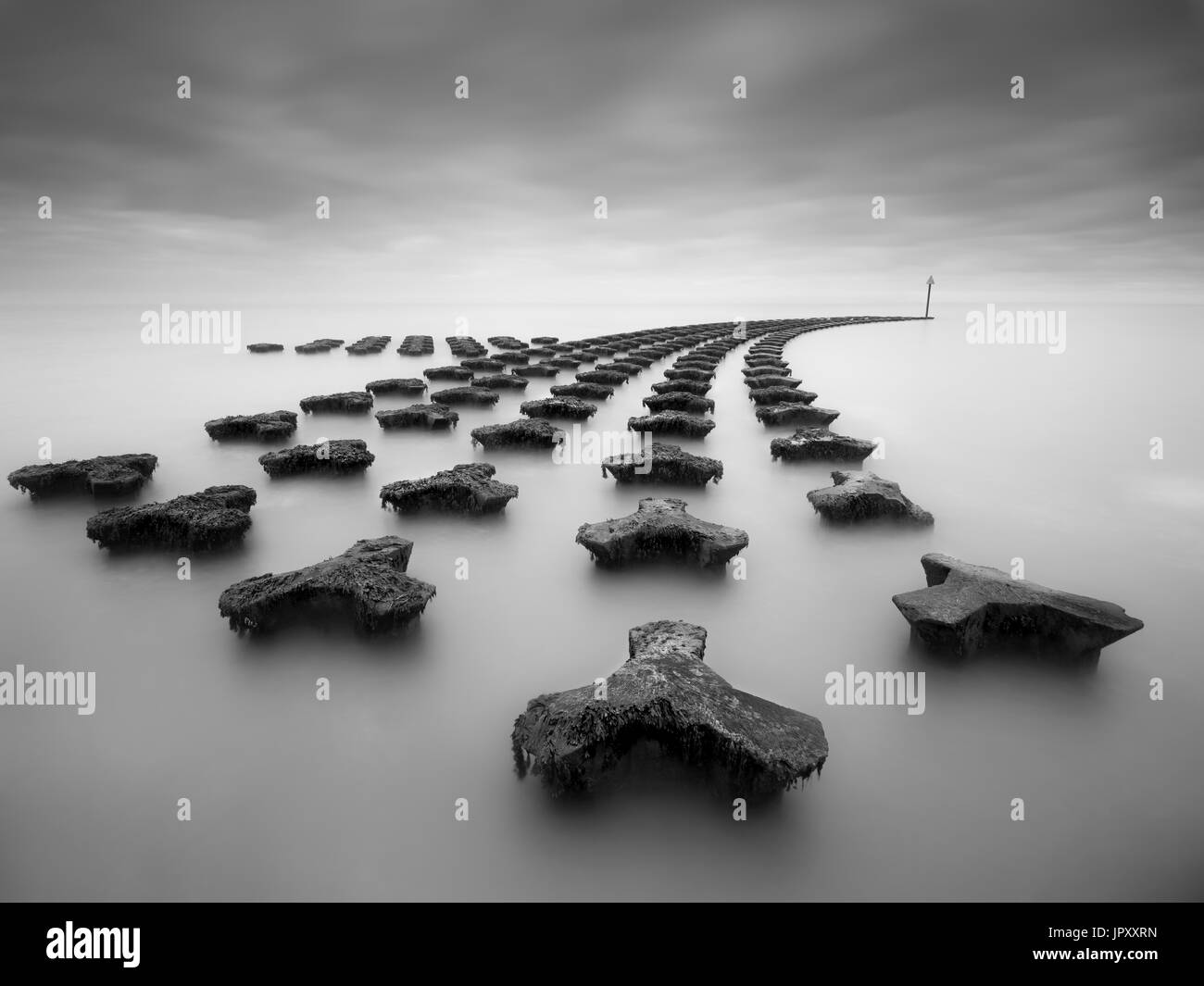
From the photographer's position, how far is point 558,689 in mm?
2057

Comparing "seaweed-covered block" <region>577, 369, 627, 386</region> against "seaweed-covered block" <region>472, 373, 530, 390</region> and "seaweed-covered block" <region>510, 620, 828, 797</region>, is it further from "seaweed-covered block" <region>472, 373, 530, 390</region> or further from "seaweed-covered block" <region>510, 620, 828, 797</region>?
"seaweed-covered block" <region>510, 620, 828, 797</region>

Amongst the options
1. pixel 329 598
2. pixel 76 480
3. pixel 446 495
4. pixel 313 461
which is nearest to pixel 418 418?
pixel 313 461

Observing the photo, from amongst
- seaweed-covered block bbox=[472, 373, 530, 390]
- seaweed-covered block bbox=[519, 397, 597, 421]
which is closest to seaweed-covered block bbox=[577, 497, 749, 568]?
seaweed-covered block bbox=[519, 397, 597, 421]

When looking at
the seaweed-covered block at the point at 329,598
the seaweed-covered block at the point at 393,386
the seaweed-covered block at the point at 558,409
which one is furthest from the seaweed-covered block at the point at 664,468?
the seaweed-covered block at the point at 393,386

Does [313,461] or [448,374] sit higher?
[448,374]

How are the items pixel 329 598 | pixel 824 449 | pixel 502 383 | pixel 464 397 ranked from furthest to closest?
1. pixel 502 383
2. pixel 464 397
3. pixel 824 449
4. pixel 329 598

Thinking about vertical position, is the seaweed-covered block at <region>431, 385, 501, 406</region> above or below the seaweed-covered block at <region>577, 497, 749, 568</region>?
above

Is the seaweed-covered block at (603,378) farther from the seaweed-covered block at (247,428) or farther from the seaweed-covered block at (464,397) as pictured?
the seaweed-covered block at (247,428)

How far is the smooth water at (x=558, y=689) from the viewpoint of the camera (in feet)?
4.71

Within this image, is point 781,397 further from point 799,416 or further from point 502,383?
point 502,383

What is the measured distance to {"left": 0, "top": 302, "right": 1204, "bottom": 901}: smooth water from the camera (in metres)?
1.44
